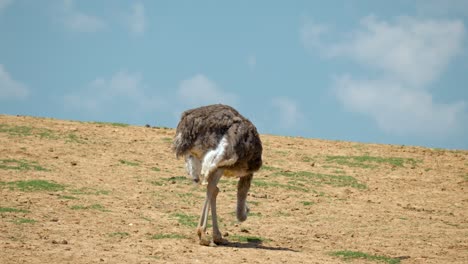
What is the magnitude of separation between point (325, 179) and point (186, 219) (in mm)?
5482

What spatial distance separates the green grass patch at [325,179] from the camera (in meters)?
17.3

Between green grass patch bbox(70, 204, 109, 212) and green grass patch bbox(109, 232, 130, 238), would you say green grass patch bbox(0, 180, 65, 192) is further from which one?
green grass patch bbox(109, 232, 130, 238)

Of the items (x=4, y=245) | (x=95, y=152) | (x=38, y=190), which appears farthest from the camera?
(x=95, y=152)

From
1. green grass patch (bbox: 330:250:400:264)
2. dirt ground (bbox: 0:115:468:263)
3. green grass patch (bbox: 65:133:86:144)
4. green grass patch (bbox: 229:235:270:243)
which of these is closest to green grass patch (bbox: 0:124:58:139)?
dirt ground (bbox: 0:115:468:263)

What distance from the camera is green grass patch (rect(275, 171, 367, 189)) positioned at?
1731cm

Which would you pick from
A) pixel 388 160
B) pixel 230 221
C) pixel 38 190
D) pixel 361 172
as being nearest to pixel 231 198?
pixel 230 221

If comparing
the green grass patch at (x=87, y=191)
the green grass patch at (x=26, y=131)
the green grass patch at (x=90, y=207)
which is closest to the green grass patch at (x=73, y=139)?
the green grass patch at (x=26, y=131)

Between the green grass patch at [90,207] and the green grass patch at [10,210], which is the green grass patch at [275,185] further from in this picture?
the green grass patch at [10,210]

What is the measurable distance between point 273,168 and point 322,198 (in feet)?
8.51

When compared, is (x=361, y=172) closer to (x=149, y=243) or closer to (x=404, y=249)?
(x=404, y=249)

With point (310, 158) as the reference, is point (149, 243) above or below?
below

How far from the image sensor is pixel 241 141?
10.8m

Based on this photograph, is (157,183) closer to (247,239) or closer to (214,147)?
(247,239)

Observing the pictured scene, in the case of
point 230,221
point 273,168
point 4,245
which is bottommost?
point 4,245
